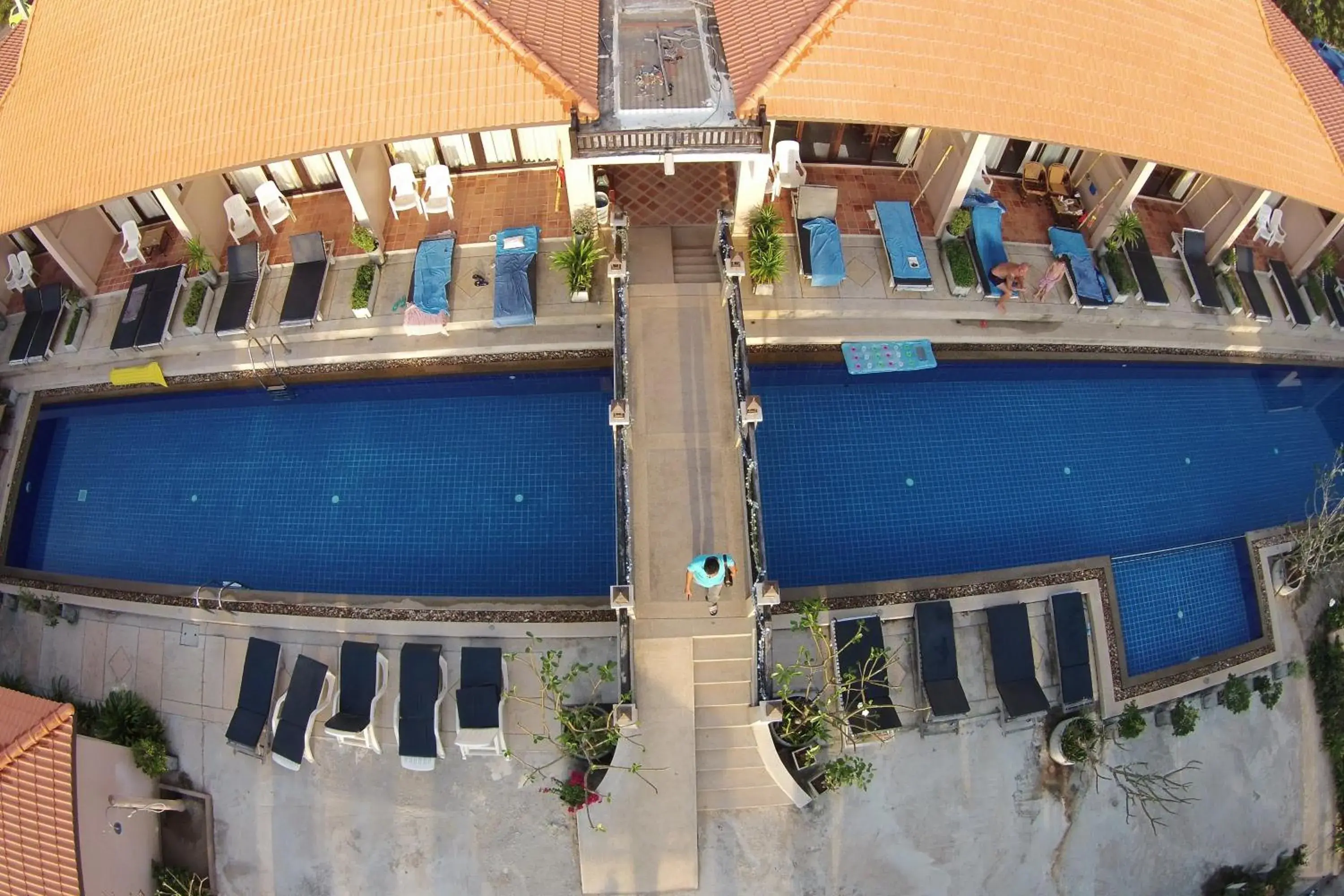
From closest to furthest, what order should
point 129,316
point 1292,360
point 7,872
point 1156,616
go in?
1. point 7,872
2. point 1156,616
3. point 129,316
4. point 1292,360

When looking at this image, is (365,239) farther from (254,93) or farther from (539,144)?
(539,144)

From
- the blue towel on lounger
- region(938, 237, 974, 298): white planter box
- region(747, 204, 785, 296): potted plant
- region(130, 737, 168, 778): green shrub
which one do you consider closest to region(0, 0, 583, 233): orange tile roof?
region(747, 204, 785, 296): potted plant

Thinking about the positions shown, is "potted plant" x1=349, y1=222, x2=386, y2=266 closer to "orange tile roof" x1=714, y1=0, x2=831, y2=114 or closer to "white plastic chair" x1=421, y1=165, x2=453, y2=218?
"white plastic chair" x1=421, y1=165, x2=453, y2=218

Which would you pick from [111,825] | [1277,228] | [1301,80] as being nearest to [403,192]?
[111,825]

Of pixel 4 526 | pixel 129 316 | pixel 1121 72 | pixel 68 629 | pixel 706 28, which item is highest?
pixel 706 28

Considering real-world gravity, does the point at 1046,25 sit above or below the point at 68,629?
above

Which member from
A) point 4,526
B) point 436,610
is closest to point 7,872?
point 436,610

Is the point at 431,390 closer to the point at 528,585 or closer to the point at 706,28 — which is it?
the point at 528,585
